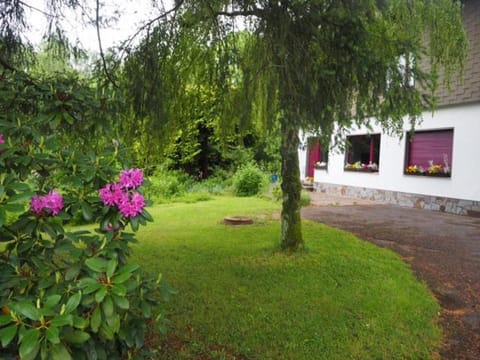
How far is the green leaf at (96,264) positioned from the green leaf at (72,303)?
0.11 metres

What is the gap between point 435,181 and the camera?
10453mm

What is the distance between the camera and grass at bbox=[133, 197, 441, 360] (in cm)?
319

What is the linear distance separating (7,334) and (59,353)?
0.19 meters

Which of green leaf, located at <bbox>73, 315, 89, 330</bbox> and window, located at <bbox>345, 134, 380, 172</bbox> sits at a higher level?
window, located at <bbox>345, 134, 380, 172</bbox>

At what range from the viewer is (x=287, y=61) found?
3.23m

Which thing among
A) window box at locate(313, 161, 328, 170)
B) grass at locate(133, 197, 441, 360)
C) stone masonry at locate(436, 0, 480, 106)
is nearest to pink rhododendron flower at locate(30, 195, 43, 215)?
grass at locate(133, 197, 441, 360)

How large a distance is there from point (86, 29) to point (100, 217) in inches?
115

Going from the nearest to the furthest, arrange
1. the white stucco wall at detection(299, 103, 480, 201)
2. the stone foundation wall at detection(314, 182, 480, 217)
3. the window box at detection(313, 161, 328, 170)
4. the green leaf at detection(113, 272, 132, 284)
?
the green leaf at detection(113, 272, 132, 284)
the white stucco wall at detection(299, 103, 480, 201)
the stone foundation wall at detection(314, 182, 480, 217)
the window box at detection(313, 161, 328, 170)

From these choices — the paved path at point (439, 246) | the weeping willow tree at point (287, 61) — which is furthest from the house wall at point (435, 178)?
the weeping willow tree at point (287, 61)

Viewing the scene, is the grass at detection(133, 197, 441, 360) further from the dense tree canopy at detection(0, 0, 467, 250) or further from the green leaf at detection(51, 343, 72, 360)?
the green leaf at detection(51, 343, 72, 360)

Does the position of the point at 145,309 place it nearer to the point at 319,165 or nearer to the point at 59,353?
the point at 59,353

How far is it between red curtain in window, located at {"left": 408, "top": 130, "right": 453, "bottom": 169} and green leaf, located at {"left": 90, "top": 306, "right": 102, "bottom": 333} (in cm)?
1067

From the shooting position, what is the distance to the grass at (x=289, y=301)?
10.5ft

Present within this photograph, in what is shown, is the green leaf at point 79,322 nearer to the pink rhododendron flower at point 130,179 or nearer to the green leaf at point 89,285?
the green leaf at point 89,285
